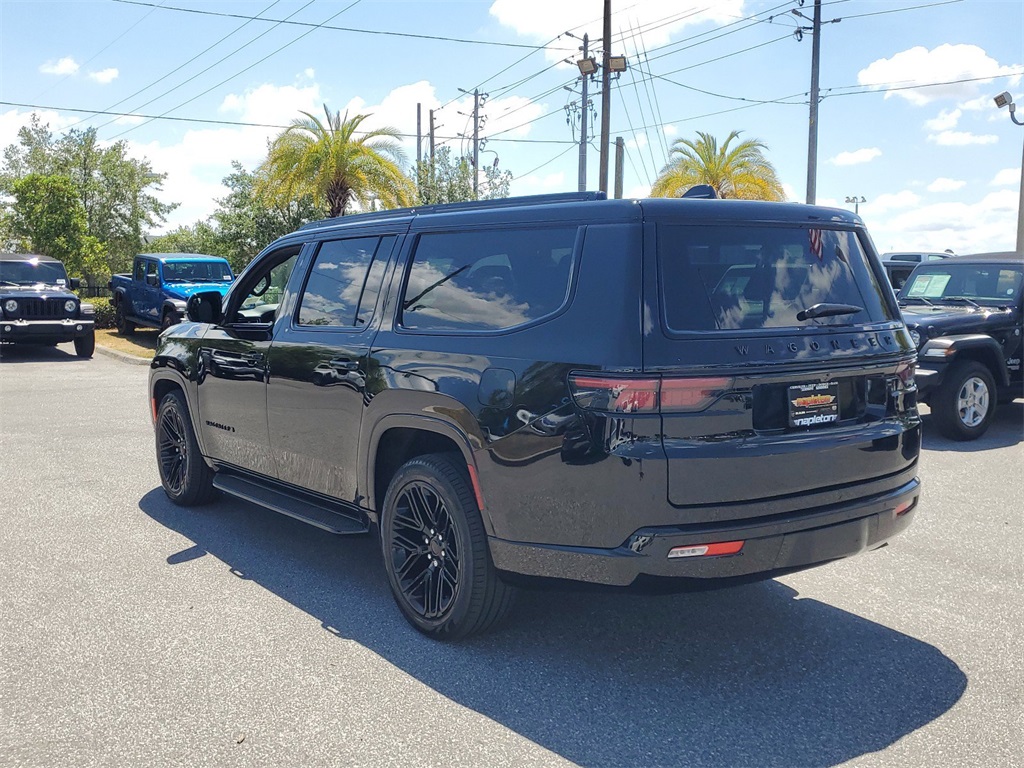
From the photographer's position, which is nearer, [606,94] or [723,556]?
[723,556]

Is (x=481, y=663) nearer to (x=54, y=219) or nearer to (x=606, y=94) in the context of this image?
(x=606, y=94)

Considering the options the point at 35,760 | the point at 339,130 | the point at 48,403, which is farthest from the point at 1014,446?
the point at 339,130

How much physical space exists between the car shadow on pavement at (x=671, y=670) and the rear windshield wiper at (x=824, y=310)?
1.36 meters

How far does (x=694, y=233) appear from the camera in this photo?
3711 millimetres

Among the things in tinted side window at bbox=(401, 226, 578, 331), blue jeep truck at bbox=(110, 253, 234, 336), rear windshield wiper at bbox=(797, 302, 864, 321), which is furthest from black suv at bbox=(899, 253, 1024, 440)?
blue jeep truck at bbox=(110, 253, 234, 336)

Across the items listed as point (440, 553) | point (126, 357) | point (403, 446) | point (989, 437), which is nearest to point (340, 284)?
point (403, 446)

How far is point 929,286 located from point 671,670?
8.24 meters

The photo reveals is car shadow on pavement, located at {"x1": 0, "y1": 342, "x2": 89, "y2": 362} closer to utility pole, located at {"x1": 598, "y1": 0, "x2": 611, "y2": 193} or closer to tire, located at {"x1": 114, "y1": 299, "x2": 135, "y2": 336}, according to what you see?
tire, located at {"x1": 114, "y1": 299, "x2": 135, "y2": 336}

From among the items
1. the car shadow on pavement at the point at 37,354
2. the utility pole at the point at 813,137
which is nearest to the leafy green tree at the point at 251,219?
the car shadow on pavement at the point at 37,354

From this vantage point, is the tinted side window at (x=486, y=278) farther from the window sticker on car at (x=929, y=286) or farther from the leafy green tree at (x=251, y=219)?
the leafy green tree at (x=251, y=219)

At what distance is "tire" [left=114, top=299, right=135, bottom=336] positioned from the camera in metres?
23.5

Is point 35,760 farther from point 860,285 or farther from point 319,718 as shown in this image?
point 860,285

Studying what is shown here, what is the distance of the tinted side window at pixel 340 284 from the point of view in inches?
192

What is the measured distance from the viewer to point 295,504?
522cm
